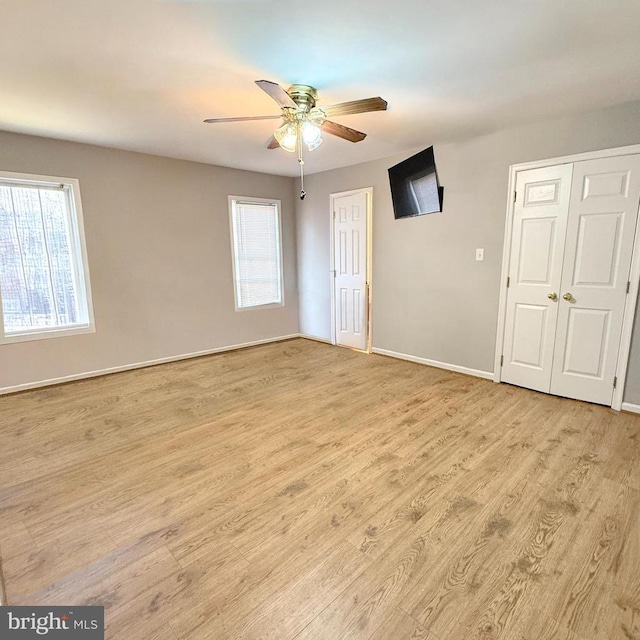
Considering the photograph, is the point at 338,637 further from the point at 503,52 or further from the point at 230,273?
the point at 230,273

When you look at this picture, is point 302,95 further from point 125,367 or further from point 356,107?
point 125,367

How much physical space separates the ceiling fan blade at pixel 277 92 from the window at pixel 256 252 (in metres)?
2.80

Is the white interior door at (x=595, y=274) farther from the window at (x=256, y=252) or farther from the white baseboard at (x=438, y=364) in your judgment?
the window at (x=256, y=252)

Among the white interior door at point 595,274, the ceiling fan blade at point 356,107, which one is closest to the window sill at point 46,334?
the ceiling fan blade at point 356,107

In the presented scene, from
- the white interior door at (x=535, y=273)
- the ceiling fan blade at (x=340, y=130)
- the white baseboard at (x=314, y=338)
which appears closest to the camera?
the ceiling fan blade at (x=340, y=130)

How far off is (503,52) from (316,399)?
9.17 feet

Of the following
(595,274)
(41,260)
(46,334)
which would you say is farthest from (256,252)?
(595,274)

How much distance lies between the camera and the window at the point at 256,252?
16.1 ft

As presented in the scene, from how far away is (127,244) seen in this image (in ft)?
13.0

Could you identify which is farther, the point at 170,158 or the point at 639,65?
the point at 170,158

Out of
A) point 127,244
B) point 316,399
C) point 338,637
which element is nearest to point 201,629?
point 338,637

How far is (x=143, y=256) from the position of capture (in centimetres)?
408

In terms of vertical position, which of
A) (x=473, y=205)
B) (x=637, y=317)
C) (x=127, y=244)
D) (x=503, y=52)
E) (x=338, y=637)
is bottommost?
(x=338, y=637)

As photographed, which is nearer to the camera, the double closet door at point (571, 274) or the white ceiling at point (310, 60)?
the white ceiling at point (310, 60)
